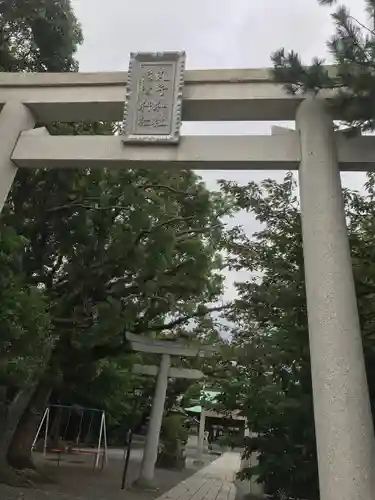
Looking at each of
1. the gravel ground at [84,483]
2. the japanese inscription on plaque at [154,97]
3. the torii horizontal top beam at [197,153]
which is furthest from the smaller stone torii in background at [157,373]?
the japanese inscription on plaque at [154,97]

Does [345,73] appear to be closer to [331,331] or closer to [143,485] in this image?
[331,331]

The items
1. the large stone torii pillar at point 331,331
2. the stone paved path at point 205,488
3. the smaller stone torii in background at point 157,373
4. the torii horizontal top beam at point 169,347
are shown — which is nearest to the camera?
the large stone torii pillar at point 331,331

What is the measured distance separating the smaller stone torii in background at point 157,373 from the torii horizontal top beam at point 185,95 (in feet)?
20.2

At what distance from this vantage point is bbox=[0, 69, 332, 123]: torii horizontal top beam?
175 inches

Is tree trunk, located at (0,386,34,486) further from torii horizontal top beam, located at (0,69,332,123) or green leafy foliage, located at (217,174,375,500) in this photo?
torii horizontal top beam, located at (0,69,332,123)

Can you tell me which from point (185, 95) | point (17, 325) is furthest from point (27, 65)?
point (17, 325)

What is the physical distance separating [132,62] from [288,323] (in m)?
2.89

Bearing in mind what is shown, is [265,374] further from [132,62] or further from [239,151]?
[132,62]

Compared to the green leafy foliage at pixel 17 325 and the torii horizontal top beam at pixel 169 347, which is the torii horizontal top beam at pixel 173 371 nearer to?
the torii horizontal top beam at pixel 169 347

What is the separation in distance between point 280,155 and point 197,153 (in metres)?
0.71

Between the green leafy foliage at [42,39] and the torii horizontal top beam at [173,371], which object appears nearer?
the green leafy foliage at [42,39]

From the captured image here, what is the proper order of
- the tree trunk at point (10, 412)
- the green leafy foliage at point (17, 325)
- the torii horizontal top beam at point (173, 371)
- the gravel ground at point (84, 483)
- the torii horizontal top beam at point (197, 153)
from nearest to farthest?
the torii horizontal top beam at point (197, 153) < the green leafy foliage at point (17, 325) < the gravel ground at point (84, 483) < the tree trunk at point (10, 412) < the torii horizontal top beam at point (173, 371)

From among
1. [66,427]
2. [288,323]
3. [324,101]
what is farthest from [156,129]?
[66,427]

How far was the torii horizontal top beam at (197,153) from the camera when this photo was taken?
4211 millimetres
